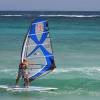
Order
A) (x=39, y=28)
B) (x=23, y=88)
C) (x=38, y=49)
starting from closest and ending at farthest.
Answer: (x=39, y=28) → (x=23, y=88) → (x=38, y=49)

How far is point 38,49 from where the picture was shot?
23.4m

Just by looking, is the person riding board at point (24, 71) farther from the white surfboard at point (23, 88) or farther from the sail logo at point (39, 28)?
the sail logo at point (39, 28)

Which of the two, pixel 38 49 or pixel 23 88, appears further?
pixel 38 49

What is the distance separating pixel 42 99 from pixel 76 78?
4369mm

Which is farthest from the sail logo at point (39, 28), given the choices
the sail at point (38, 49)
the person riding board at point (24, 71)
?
the person riding board at point (24, 71)

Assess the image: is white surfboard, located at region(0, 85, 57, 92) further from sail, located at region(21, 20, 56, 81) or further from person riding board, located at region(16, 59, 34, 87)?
sail, located at region(21, 20, 56, 81)

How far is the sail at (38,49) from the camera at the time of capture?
23016mm

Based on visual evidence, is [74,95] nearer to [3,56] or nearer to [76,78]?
[76,78]

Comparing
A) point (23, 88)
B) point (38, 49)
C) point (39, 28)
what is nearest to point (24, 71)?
point (23, 88)

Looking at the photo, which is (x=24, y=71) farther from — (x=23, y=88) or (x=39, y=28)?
(x=39, y=28)

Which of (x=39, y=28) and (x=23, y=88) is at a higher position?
(x=39, y=28)

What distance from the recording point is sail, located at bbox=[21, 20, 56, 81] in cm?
2302

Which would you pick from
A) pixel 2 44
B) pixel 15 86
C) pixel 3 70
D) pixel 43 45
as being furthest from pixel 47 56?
pixel 2 44

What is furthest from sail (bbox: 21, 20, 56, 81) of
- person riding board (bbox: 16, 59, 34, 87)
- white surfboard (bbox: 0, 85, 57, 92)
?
white surfboard (bbox: 0, 85, 57, 92)
